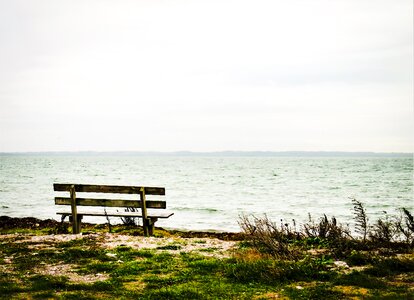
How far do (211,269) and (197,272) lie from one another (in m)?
0.34

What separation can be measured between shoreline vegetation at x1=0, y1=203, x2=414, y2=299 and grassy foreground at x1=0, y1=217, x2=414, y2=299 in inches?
0.6

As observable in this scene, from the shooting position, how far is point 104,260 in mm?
8062

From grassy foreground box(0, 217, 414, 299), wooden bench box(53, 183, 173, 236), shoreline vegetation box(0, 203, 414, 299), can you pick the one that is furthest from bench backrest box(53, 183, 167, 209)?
grassy foreground box(0, 217, 414, 299)

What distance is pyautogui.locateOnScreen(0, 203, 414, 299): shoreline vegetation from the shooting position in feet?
19.1

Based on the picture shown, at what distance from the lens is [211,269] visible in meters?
7.23

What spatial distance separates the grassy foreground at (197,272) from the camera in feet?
19.0

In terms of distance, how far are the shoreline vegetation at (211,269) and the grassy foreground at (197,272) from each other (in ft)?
0.05

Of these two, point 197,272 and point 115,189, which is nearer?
point 197,272

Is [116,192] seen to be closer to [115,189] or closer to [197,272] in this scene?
[115,189]

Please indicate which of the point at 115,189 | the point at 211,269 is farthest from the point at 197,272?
the point at 115,189

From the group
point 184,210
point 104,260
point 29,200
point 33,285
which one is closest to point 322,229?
point 104,260

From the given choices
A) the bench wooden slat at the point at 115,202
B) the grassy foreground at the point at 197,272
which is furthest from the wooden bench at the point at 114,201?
the grassy foreground at the point at 197,272

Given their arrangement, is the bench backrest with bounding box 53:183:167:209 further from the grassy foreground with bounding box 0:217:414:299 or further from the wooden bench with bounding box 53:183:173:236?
the grassy foreground with bounding box 0:217:414:299

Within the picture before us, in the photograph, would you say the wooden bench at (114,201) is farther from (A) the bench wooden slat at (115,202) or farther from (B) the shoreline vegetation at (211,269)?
(B) the shoreline vegetation at (211,269)
